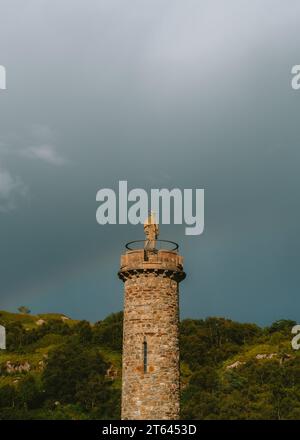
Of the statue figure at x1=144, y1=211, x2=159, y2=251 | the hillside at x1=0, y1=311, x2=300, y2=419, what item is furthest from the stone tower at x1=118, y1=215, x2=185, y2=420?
the hillside at x1=0, y1=311, x2=300, y2=419

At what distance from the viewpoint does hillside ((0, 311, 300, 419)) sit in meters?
69.1

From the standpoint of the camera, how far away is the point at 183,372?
285ft

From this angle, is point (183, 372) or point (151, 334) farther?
point (183, 372)

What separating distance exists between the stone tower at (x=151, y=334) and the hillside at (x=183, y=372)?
1114 inches

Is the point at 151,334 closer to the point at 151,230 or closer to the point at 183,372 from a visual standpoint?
the point at 151,230

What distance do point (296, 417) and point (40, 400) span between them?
31.6m

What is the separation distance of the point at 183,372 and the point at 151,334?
5407 cm

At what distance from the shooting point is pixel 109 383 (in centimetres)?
8256

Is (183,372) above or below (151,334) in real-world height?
above

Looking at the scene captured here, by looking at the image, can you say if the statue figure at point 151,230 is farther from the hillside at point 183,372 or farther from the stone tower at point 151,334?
the hillside at point 183,372

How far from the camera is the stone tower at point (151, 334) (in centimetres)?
3388

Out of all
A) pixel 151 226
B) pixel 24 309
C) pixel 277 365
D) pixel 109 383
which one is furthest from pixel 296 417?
pixel 24 309

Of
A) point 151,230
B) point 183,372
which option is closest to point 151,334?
point 151,230
